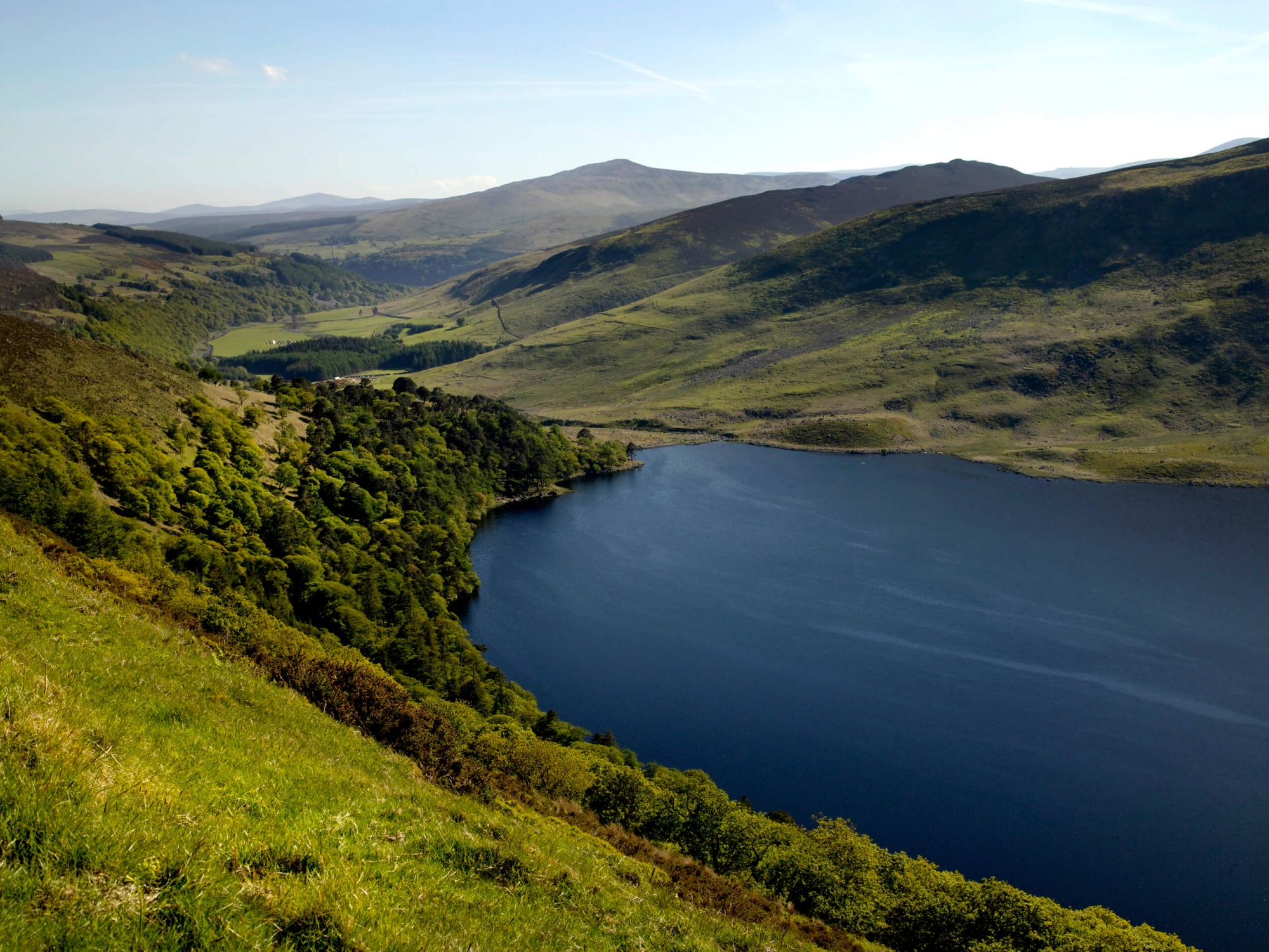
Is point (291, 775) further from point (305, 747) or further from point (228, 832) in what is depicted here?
point (228, 832)

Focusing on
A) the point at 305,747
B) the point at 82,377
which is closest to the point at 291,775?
the point at 305,747

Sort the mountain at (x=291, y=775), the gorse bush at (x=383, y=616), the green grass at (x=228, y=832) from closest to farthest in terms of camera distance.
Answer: the green grass at (x=228, y=832)
the mountain at (x=291, y=775)
the gorse bush at (x=383, y=616)

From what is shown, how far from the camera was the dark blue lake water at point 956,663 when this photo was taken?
55750 mm

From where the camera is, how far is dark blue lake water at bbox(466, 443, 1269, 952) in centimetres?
5575

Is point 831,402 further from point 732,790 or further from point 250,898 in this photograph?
point 250,898

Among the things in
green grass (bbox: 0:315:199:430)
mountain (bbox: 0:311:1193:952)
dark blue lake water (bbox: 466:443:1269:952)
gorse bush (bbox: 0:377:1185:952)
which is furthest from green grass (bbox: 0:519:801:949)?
green grass (bbox: 0:315:199:430)

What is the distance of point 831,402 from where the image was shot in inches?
7697

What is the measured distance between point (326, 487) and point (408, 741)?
73.3m

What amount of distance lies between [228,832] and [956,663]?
258 feet

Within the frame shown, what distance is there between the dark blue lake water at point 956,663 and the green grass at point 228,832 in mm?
43535

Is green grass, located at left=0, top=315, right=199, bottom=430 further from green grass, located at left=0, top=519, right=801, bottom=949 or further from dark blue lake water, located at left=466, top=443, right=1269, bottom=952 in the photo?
green grass, located at left=0, top=519, right=801, bottom=949

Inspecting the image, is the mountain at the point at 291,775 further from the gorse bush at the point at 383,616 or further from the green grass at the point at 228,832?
the gorse bush at the point at 383,616

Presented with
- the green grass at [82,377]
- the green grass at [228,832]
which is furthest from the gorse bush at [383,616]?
the green grass at [82,377]

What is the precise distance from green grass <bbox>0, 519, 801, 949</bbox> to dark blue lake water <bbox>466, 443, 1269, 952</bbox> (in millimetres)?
43535
